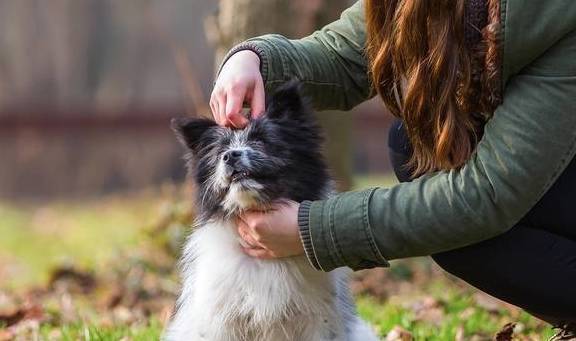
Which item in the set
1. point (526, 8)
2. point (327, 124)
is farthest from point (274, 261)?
point (327, 124)

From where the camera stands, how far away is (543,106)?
2.79m

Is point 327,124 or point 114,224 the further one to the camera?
point 114,224

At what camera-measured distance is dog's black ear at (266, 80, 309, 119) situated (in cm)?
322

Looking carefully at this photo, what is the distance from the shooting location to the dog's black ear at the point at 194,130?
3.28 meters

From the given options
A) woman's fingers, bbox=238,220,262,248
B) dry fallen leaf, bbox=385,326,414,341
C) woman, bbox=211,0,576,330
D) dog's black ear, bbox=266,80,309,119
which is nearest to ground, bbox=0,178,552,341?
dry fallen leaf, bbox=385,326,414,341

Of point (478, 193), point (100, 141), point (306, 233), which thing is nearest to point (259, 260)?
point (306, 233)

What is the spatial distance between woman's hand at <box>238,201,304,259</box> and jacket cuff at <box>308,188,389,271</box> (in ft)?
0.29

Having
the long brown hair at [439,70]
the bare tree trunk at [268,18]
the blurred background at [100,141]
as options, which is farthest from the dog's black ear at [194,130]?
the blurred background at [100,141]

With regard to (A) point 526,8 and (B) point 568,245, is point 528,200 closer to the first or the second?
(B) point 568,245

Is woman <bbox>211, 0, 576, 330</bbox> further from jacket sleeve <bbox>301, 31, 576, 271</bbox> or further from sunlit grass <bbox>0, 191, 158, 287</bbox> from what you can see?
sunlit grass <bbox>0, 191, 158, 287</bbox>

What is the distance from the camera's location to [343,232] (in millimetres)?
2938

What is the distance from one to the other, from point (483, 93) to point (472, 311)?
1826 mm

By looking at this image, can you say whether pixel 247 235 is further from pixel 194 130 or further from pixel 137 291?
pixel 137 291

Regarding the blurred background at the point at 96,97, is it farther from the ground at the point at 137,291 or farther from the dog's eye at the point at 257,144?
the dog's eye at the point at 257,144
